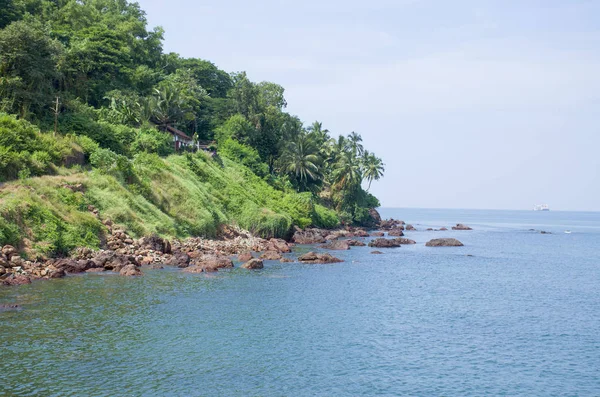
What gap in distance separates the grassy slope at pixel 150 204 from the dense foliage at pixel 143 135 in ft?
0.59

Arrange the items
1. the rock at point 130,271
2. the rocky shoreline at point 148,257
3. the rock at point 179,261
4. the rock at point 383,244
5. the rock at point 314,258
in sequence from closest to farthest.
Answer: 1. the rocky shoreline at point 148,257
2. the rock at point 130,271
3. the rock at point 179,261
4. the rock at point 314,258
5. the rock at point 383,244

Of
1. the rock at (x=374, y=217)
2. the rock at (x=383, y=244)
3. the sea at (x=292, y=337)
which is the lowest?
the sea at (x=292, y=337)

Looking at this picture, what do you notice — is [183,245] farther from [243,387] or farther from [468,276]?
[243,387]

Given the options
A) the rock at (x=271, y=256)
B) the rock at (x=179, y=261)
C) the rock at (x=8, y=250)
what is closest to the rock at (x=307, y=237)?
the rock at (x=271, y=256)

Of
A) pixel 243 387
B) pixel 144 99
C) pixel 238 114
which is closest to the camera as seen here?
pixel 243 387

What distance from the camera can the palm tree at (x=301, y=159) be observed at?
301 feet

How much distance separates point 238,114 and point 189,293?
5961 cm

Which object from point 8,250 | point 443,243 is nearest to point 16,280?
point 8,250

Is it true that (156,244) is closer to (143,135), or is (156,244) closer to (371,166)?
(143,135)

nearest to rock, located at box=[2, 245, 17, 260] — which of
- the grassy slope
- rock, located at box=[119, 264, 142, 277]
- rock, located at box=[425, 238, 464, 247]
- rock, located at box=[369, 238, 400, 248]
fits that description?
the grassy slope

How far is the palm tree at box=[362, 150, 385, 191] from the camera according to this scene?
117m

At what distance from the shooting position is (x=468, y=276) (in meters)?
47.0

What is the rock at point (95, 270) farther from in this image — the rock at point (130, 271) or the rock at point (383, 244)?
the rock at point (383, 244)

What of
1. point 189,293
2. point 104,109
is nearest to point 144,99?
point 104,109
